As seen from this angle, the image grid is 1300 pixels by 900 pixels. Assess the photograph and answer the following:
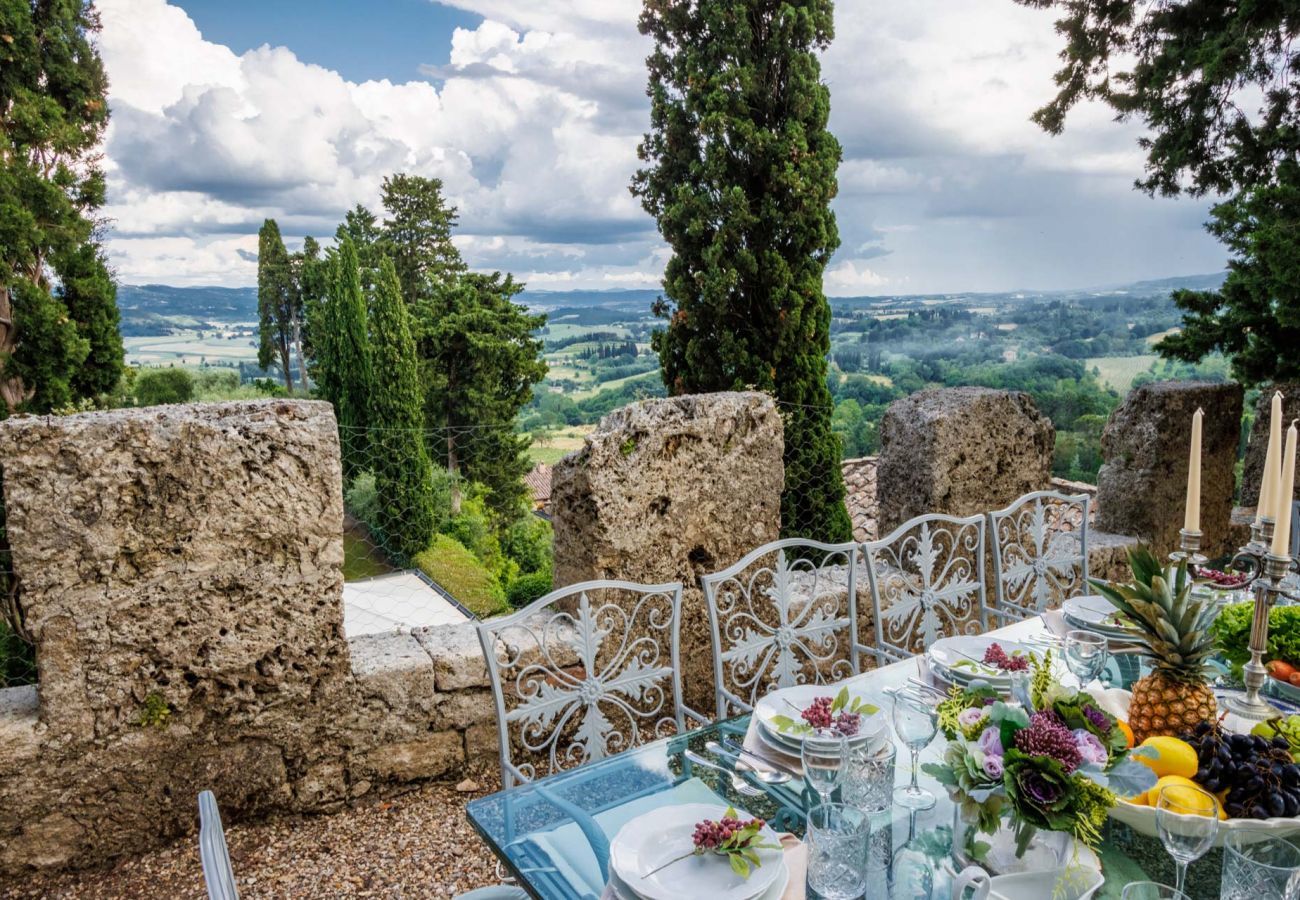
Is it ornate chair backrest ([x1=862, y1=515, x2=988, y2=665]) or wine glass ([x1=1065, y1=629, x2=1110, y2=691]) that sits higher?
wine glass ([x1=1065, y1=629, x2=1110, y2=691])

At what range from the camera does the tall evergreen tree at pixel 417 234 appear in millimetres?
20297

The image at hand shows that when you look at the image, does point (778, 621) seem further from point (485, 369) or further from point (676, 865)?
point (485, 369)

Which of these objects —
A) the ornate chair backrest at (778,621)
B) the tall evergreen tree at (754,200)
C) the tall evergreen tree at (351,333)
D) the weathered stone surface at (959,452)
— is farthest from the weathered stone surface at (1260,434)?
the tall evergreen tree at (351,333)

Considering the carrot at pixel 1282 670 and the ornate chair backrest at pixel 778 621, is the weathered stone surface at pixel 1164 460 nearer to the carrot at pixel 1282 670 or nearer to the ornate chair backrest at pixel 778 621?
the ornate chair backrest at pixel 778 621

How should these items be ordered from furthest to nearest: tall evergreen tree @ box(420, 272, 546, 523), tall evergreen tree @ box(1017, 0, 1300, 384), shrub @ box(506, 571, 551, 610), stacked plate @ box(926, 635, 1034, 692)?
tall evergreen tree @ box(420, 272, 546, 523), shrub @ box(506, 571, 551, 610), tall evergreen tree @ box(1017, 0, 1300, 384), stacked plate @ box(926, 635, 1034, 692)

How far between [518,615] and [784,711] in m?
0.67

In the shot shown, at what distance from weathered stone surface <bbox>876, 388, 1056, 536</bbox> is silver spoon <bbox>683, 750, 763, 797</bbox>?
200cm

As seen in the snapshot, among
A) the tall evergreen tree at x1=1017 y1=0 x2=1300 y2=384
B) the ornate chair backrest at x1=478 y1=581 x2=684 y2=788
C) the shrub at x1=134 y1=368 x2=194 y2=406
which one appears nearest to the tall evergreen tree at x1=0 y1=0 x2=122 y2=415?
the ornate chair backrest at x1=478 y1=581 x2=684 y2=788

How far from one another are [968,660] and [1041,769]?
88cm

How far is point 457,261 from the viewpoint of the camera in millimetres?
20750

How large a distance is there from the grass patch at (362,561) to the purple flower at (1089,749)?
37.1 feet

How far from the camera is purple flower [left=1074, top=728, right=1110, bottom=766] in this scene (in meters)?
1.14

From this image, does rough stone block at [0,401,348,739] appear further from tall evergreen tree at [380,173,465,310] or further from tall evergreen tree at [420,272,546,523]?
tall evergreen tree at [380,173,465,310]

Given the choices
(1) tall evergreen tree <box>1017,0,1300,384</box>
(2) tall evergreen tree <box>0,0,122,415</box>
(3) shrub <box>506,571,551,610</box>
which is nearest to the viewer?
(1) tall evergreen tree <box>1017,0,1300,384</box>
